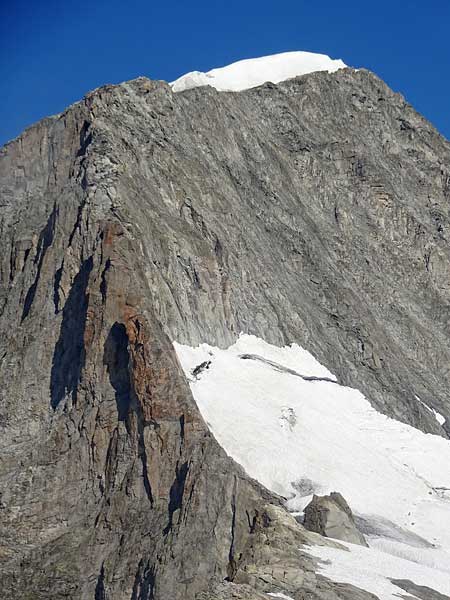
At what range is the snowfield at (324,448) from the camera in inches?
2206

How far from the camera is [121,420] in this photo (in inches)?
1977

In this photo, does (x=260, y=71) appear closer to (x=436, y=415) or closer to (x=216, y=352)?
(x=436, y=415)

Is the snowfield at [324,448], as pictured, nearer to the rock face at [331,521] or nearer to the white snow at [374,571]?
the rock face at [331,521]

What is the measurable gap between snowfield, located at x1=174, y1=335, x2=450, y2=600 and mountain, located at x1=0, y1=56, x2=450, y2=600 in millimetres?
113

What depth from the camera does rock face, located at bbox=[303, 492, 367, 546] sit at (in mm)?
49125

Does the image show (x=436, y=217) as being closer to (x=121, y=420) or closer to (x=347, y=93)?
(x=347, y=93)

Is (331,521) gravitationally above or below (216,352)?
below

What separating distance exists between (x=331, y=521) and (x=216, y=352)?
14296 millimetres

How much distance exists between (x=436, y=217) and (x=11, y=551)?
2096 inches

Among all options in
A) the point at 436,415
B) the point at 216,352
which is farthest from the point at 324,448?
the point at 436,415

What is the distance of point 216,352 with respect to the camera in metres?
62.4

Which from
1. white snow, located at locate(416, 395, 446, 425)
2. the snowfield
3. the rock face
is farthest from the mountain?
the rock face

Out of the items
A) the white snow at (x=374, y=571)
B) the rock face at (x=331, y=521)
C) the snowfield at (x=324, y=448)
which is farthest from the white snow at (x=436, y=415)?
the white snow at (x=374, y=571)

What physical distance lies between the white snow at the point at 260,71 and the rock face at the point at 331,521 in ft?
150
